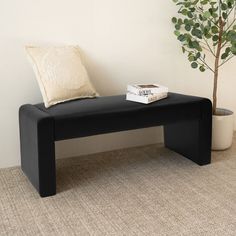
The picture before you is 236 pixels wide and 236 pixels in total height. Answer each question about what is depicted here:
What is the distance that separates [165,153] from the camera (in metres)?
2.61

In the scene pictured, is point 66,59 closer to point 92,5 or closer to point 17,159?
point 92,5

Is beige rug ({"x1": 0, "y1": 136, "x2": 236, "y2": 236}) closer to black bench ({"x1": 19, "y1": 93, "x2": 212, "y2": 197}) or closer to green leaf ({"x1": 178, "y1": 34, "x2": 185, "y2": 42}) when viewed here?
black bench ({"x1": 19, "y1": 93, "x2": 212, "y2": 197})

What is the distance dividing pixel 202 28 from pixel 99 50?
78cm

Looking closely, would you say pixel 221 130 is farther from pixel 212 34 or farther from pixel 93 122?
pixel 93 122

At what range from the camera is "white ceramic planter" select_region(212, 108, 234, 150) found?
8.55ft

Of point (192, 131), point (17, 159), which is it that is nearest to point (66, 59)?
point (17, 159)

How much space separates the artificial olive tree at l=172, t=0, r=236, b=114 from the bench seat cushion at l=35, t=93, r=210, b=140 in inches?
20.1

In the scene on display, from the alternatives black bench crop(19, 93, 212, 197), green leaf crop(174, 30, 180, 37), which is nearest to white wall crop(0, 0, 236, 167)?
green leaf crop(174, 30, 180, 37)

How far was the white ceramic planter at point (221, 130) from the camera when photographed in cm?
261

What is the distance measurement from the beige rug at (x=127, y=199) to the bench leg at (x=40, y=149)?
81mm

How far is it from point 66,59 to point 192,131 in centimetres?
101

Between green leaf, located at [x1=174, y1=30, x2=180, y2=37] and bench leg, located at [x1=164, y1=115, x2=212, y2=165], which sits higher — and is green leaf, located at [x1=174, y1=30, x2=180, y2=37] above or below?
above

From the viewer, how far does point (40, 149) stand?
1831mm

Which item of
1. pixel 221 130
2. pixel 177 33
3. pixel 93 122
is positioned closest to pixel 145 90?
pixel 93 122
